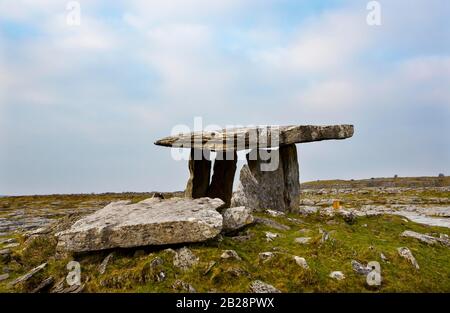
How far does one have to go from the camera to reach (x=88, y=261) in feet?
44.2

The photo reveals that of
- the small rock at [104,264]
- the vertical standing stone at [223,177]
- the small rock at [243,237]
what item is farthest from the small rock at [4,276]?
the vertical standing stone at [223,177]

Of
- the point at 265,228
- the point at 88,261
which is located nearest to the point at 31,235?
the point at 88,261

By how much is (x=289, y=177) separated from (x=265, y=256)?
962 centimetres

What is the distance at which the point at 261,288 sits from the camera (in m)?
10.8

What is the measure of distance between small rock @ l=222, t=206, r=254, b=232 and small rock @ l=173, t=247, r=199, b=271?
266cm

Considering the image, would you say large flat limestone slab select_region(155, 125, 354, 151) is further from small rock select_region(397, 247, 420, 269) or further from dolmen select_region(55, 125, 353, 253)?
small rock select_region(397, 247, 420, 269)

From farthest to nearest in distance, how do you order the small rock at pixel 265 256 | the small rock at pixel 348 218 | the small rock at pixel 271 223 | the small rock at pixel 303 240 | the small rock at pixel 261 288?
the small rock at pixel 348 218 < the small rock at pixel 271 223 < the small rock at pixel 303 240 < the small rock at pixel 265 256 < the small rock at pixel 261 288

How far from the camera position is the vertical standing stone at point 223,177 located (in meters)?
22.7

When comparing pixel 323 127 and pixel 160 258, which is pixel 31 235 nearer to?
pixel 160 258

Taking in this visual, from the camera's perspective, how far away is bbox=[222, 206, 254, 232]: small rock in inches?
588

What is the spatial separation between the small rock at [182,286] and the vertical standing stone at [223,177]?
11466mm

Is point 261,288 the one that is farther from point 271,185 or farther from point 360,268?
point 271,185

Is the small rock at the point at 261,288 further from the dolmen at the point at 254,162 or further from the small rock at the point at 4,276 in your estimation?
the small rock at the point at 4,276

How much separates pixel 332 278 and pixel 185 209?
5.62 metres
